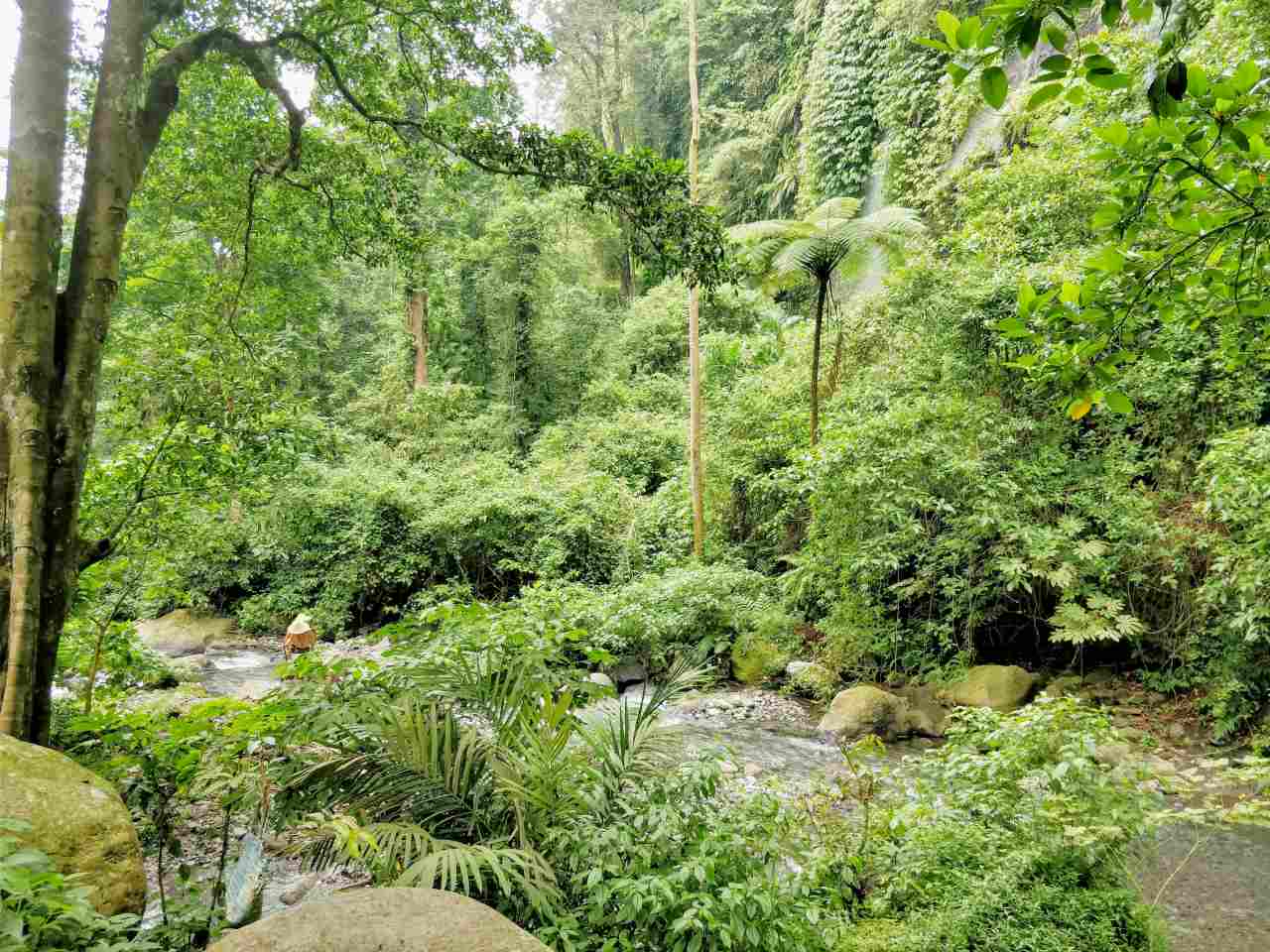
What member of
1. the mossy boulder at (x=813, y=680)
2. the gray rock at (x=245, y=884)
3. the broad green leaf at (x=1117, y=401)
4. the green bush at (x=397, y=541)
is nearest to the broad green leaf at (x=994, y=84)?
the broad green leaf at (x=1117, y=401)

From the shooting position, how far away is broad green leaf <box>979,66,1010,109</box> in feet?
4.60

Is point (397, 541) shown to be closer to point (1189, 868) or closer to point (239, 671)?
point (239, 671)

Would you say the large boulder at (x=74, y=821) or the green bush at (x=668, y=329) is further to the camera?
the green bush at (x=668, y=329)

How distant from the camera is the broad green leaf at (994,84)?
1.40 meters

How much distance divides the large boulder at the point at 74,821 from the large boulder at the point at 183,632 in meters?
10.8

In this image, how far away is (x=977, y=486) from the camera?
26.9ft

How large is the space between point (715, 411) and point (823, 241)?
3994 mm

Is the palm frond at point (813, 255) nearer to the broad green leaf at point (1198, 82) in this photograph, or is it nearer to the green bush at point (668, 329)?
the green bush at point (668, 329)

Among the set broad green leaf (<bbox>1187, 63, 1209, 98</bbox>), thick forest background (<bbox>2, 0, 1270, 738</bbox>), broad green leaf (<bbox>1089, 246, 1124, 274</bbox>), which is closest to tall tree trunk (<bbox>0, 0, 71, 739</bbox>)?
thick forest background (<bbox>2, 0, 1270, 738</bbox>)

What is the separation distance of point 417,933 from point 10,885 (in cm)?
97

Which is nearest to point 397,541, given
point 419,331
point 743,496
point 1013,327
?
point 743,496

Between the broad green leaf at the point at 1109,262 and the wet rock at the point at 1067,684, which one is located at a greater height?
the broad green leaf at the point at 1109,262

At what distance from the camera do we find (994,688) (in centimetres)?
787

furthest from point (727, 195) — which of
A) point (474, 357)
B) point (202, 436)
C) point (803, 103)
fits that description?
point (202, 436)
